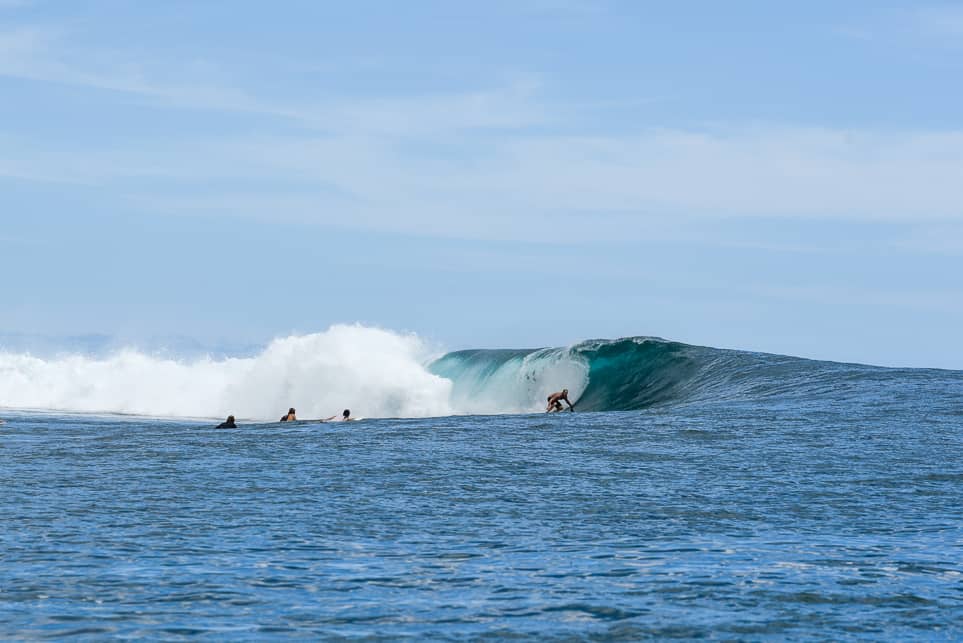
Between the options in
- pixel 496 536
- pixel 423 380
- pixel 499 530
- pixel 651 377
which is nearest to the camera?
pixel 496 536

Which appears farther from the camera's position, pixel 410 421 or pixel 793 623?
pixel 410 421

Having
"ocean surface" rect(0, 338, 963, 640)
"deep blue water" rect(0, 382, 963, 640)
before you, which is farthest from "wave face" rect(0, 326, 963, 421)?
"deep blue water" rect(0, 382, 963, 640)

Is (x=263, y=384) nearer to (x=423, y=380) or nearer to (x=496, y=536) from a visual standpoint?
(x=423, y=380)

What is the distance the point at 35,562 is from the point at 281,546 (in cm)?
→ 233

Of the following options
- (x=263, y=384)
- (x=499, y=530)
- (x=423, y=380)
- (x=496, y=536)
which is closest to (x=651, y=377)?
(x=423, y=380)

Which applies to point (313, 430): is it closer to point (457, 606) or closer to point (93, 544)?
point (93, 544)

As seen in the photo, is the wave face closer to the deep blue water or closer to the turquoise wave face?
the turquoise wave face

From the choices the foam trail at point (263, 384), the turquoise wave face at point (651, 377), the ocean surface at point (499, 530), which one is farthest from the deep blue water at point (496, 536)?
the foam trail at point (263, 384)

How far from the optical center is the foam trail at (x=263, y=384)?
47.1 meters

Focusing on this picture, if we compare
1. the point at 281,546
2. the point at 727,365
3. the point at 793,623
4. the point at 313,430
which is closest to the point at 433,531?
the point at 281,546

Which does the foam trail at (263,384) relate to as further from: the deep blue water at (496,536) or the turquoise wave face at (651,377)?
the deep blue water at (496,536)

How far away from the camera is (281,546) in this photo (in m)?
12.2

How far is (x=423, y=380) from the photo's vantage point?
47781mm

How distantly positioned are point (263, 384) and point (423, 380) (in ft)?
24.2
